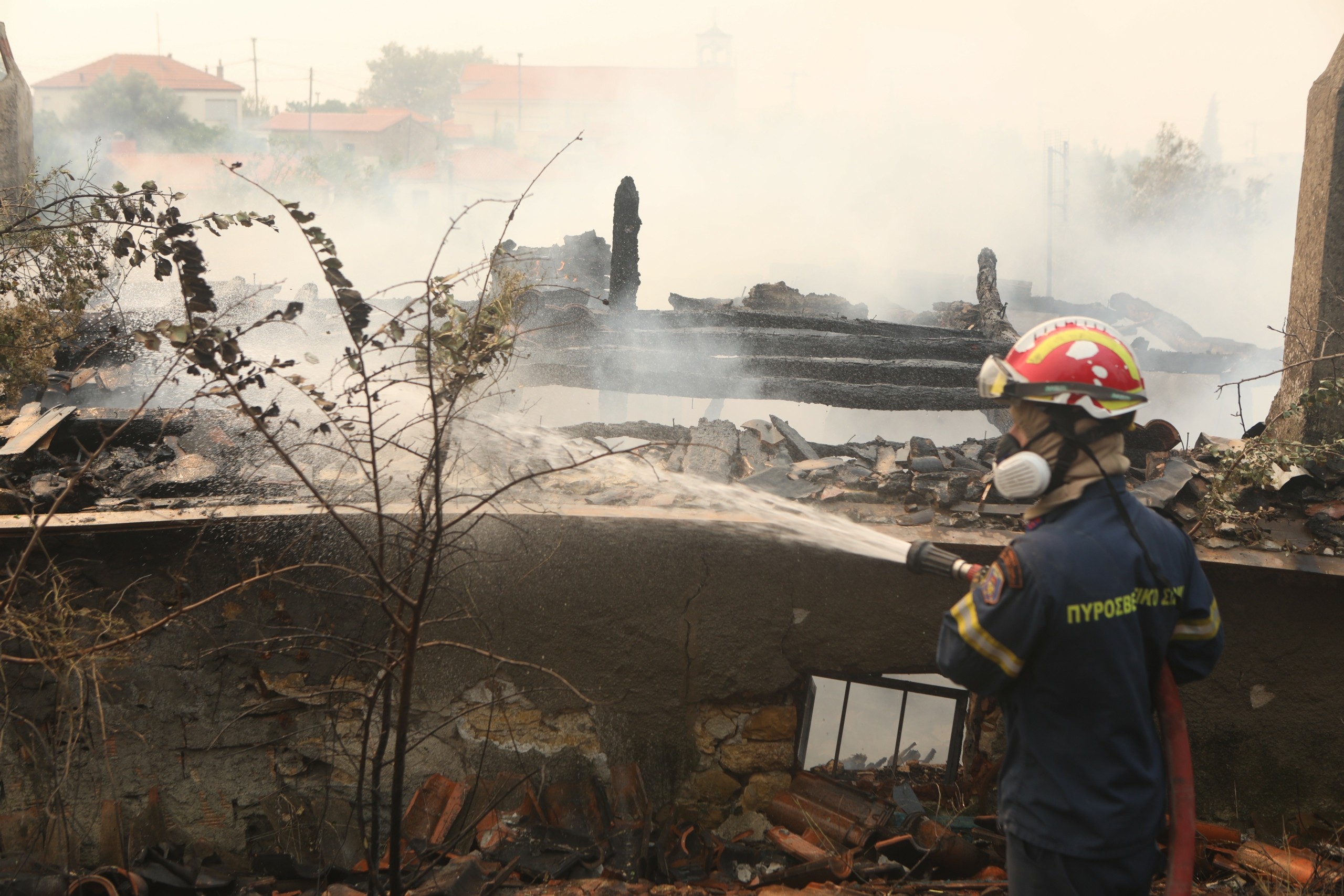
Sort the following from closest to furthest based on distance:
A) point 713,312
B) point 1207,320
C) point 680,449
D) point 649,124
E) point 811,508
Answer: point 811,508, point 680,449, point 713,312, point 1207,320, point 649,124

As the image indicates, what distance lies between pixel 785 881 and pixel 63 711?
11.5 feet

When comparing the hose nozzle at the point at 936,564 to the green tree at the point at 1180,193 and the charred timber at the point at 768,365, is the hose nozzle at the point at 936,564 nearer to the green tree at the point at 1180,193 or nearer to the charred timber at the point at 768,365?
the charred timber at the point at 768,365

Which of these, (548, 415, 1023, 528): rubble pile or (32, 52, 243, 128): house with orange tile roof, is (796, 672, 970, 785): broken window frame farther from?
(32, 52, 243, 128): house with orange tile roof

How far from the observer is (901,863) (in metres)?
4.12

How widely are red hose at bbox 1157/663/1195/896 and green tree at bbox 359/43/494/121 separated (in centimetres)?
6027

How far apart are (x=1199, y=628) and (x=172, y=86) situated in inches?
2440

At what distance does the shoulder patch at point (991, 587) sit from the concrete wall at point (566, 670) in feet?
6.53

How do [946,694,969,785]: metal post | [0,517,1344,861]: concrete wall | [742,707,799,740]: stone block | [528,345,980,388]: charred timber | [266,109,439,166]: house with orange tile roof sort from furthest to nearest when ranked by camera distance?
[266,109,439,166]: house with orange tile roof < [528,345,980,388]: charred timber < [946,694,969,785]: metal post < [742,707,799,740]: stone block < [0,517,1344,861]: concrete wall

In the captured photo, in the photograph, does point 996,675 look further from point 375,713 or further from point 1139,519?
point 375,713

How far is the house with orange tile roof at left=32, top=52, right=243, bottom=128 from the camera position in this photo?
162ft

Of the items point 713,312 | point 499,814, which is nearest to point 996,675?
point 499,814

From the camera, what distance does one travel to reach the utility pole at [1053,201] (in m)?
33.9

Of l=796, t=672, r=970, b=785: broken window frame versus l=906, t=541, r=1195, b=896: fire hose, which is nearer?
l=906, t=541, r=1195, b=896: fire hose

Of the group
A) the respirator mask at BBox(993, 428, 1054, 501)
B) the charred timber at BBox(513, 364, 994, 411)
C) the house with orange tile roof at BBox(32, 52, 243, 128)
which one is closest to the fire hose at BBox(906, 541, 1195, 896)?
the respirator mask at BBox(993, 428, 1054, 501)
